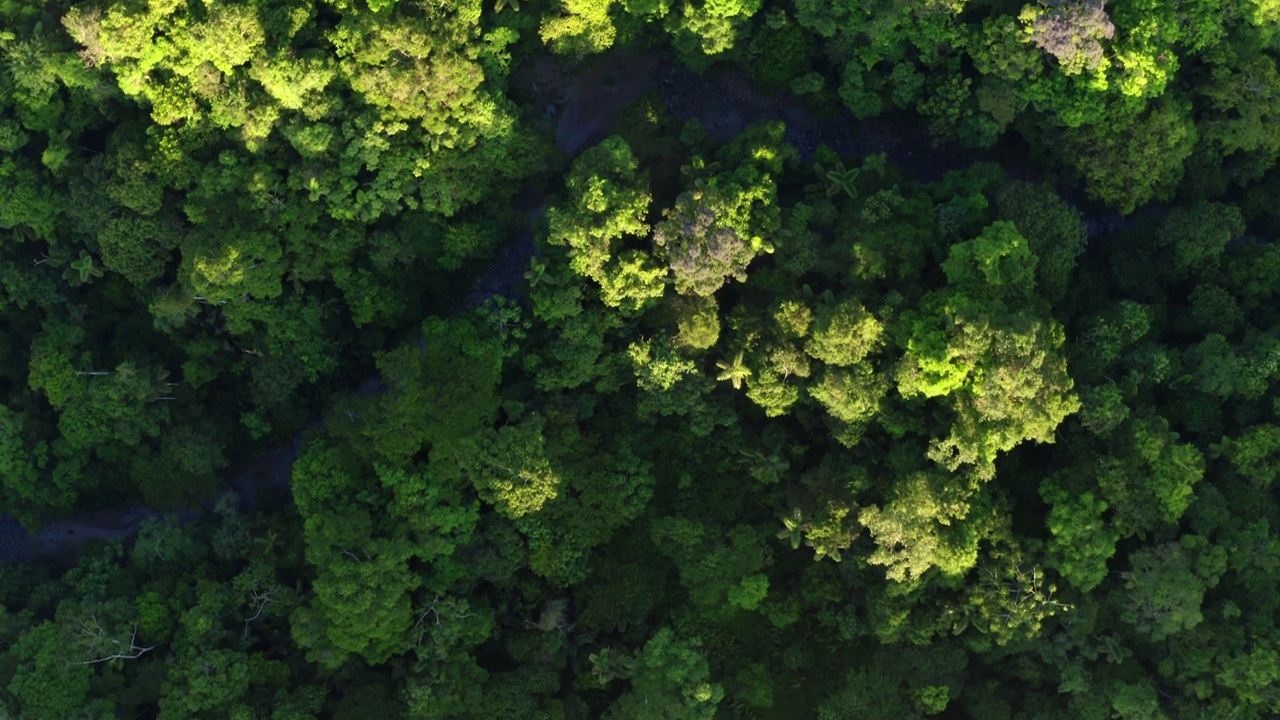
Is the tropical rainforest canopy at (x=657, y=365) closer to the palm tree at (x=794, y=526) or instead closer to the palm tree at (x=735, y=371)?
the palm tree at (x=735, y=371)

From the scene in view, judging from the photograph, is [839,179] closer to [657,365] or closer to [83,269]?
[657,365]

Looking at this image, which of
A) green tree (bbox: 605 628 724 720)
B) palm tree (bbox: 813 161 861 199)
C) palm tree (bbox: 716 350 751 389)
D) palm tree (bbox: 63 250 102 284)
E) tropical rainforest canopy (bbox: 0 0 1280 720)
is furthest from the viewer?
palm tree (bbox: 63 250 102 284)

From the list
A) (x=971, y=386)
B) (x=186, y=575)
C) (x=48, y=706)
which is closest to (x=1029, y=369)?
(x=971, y=386)

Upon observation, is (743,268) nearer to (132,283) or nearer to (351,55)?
(351,55)

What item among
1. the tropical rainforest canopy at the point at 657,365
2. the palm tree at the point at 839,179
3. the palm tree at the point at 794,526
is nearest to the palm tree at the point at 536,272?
the tropical rainforest canopy at the point at 657,365

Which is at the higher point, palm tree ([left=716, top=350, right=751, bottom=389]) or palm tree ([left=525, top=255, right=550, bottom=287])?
palm tree ([left=525, top=255, right=550, bottom=287])

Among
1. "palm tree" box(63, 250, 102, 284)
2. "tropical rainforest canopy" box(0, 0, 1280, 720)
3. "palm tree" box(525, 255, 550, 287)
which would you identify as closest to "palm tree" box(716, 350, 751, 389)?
"tropical rainforest canopy" box(0, 0, 1280, 720)

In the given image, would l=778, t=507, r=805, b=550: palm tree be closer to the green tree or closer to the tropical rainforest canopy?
the tropical rainforest canopy
